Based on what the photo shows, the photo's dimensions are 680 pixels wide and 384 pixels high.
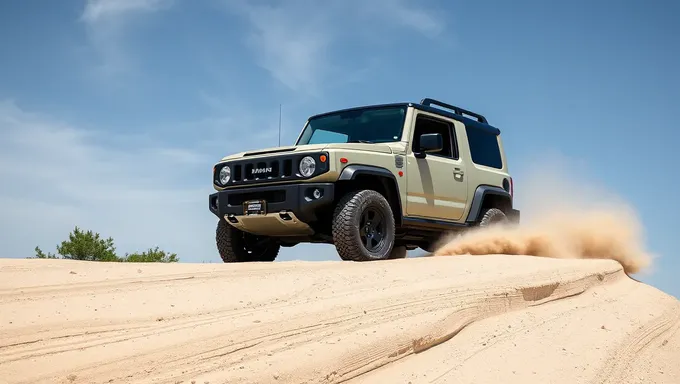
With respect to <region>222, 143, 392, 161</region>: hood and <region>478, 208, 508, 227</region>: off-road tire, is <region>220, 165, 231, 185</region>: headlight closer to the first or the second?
<region>222, 143, 392, 161</region>: hood

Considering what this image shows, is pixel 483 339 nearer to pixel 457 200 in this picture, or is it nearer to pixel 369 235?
pixel 369 235

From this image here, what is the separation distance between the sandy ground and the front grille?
4.39 ft

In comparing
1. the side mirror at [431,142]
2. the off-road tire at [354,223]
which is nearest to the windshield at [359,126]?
the side mirror at [431,142]

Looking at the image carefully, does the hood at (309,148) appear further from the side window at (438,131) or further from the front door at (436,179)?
the side window at (438,131)

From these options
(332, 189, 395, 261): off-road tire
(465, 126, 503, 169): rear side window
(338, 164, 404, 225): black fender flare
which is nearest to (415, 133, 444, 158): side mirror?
(338, 164, 404, 225): black fender flare

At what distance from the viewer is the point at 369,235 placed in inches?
305

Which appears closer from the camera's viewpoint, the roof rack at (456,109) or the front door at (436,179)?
the front door at (436,179)

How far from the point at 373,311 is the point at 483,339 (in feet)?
2.74

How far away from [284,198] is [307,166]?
1.44 feet

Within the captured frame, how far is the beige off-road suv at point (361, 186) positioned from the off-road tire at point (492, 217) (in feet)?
0.06

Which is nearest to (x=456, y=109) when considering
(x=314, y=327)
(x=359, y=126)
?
(x=359, y=126)

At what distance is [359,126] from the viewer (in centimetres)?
898

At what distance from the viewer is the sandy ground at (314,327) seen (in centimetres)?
350

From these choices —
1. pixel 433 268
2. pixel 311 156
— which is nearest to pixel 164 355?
pixel 433 268
